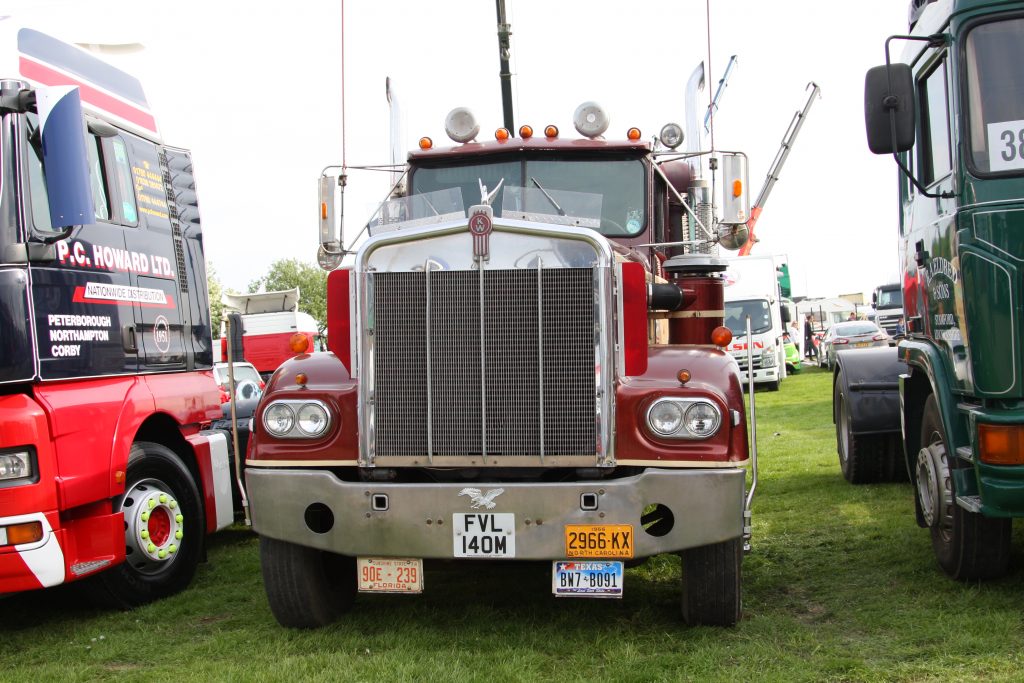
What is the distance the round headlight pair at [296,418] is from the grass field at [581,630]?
1035 mm

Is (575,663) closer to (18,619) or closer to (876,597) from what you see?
(876,597)

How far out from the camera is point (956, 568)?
214 inches

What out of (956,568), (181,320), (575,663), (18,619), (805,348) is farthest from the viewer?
(805,348)

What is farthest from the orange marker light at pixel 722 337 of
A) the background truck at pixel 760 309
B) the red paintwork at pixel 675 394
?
the background truck at pixel 760 309

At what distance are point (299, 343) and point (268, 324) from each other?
24034 millimetres

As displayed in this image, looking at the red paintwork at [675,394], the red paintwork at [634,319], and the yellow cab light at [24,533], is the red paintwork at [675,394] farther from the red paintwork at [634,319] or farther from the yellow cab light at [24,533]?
the yellow cab light at [24,533]

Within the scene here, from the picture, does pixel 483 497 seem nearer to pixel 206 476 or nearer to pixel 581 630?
pixel 581 630

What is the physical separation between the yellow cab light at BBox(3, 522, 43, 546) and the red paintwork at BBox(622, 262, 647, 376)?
2975 mm

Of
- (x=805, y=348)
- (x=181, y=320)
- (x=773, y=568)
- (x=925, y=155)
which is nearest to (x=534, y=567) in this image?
(x=773, y=568)

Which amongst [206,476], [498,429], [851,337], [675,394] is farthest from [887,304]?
[498,429]

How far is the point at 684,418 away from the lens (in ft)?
15.2

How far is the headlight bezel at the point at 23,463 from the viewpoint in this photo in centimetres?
497

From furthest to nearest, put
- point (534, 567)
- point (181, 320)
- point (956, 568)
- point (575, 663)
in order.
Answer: point (181, 320) < point (534, 567) < point (956, 568) < point (575, 663)

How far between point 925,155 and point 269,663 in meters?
4.22
